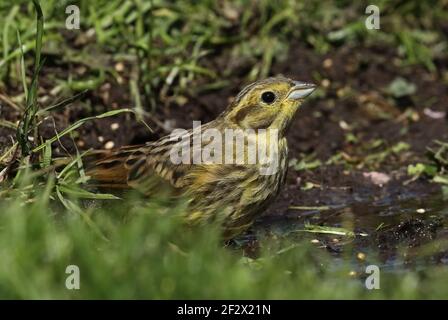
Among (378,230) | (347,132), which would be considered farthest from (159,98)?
(378,230)

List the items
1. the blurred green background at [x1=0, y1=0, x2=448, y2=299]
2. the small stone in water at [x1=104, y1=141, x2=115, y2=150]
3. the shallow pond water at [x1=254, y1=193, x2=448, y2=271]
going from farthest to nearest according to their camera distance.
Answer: the small stone in water at [x1=104, y1=141, x2=115, y2=150] < the shallow pond water at [x1=254, y1=193, x2=448, y2=271] < the blurred green background at [x1=0, y1=0, x2=448, y2=299]

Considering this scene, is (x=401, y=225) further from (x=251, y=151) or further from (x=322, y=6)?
(x=322, y=6)

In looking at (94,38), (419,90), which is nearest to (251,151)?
(94,38)

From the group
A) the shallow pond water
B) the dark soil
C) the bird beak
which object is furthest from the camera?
the dark soil

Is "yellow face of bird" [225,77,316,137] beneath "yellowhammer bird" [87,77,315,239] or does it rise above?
above

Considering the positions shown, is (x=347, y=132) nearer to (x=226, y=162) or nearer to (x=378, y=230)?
(x=378, y=230)

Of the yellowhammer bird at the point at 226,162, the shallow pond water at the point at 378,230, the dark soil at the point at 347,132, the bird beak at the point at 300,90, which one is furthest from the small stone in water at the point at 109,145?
the bird beak at the point at 300,90

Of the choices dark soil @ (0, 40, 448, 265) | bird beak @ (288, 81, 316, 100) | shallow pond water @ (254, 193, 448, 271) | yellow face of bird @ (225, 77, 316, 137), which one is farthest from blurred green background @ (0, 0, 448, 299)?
bird beak @ (288, 81, 316, 100)

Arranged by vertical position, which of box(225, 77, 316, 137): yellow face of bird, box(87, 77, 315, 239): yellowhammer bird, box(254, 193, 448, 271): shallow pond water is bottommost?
box(254, 193, 448, 271): shallow pond water

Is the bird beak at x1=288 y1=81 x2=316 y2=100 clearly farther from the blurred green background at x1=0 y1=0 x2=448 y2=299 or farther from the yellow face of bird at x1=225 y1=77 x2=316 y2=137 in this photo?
the blurred green background at x1=0 y1=0 x2=448 y2=299
